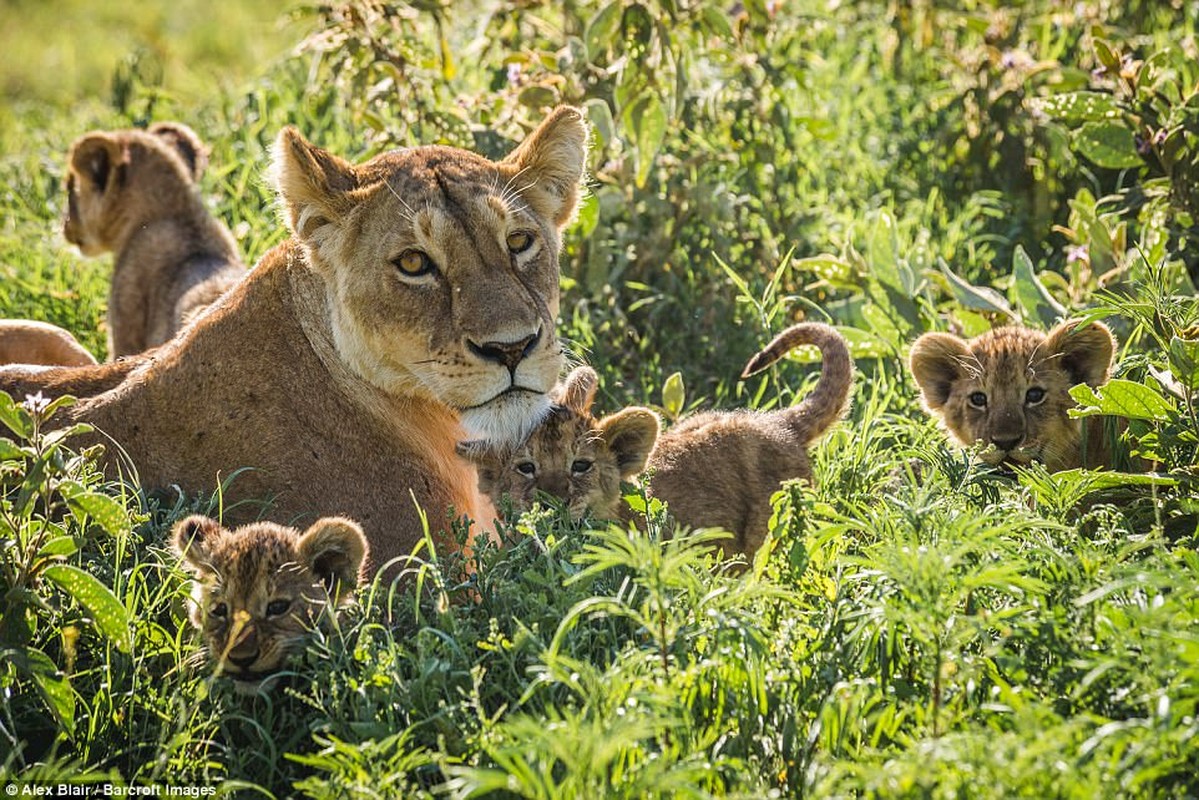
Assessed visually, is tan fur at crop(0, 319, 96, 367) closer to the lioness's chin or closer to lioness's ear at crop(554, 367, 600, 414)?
lioness's ear at crop(554, 367, 600, 414)

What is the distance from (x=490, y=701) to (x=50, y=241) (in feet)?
18.2

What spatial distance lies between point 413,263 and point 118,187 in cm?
400

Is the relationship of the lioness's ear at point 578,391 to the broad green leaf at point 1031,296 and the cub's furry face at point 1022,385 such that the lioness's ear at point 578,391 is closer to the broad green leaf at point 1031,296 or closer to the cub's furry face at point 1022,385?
the cub's furry face at point 1022,385

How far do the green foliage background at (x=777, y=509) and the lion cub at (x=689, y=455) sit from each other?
9.1 inches

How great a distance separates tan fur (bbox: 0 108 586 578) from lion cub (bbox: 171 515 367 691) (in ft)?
1.54

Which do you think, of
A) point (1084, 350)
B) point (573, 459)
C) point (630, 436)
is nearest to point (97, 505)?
point (573, 459)

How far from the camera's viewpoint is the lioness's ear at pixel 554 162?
5059 mm

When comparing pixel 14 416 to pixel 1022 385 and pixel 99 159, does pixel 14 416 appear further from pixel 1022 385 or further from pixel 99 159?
pixel 99 159

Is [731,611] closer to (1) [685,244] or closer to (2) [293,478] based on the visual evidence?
(2) [293,478]

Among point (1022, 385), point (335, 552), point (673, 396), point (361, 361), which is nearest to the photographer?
point (335, 552)

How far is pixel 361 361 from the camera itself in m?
4.79

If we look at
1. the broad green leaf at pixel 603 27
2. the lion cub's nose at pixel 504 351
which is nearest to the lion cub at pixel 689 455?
the lion cub's nose at pixel 504 351

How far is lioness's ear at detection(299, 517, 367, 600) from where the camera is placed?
159 inches

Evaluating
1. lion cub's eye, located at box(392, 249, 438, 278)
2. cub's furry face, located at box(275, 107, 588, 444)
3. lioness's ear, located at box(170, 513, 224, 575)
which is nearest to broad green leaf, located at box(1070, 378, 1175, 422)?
cub's furry face, located at box(275, 107, 588, 444)
